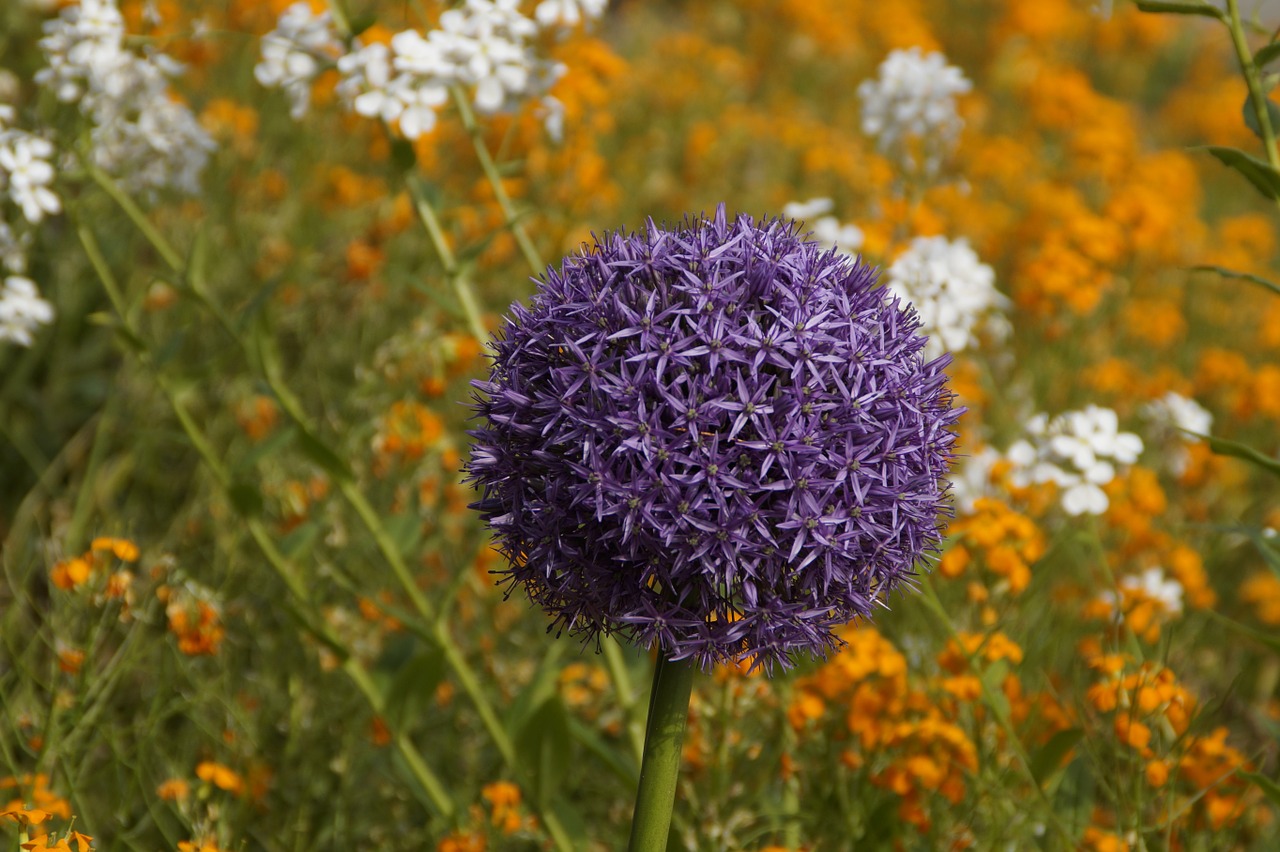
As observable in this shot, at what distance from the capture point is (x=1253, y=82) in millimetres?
2504

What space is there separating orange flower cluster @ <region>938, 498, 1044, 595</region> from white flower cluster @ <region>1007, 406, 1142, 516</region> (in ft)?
1.01

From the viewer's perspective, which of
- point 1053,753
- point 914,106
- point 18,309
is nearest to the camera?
point 1053,753

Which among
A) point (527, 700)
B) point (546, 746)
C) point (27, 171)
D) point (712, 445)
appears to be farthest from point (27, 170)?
point (712, 445)

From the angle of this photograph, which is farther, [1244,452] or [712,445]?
[1244,452]

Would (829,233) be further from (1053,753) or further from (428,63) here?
(1053,753)

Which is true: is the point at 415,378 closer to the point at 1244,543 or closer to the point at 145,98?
the point at 145,98

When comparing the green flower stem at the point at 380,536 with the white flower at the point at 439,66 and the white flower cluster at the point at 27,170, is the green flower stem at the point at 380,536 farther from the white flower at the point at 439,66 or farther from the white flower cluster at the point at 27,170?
the white flower at the point at 439,66

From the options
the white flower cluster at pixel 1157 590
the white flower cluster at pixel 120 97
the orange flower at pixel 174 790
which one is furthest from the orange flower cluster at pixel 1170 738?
the white flower cluster at pixel 120 97

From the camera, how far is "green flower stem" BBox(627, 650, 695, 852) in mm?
2256

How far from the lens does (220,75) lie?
287 inches

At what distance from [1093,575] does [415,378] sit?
274 cm

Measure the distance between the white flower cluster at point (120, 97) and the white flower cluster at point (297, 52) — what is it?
306 mm

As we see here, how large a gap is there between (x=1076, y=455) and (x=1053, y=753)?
1159 mm

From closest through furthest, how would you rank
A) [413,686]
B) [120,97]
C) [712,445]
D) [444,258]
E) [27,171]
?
1. [712,445]
2. [413,686]
3. [27,171]
4. [444,258]
5. [120,97]
